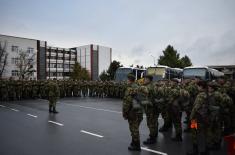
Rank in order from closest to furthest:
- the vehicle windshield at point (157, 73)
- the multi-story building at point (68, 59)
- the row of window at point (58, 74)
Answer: the vehicle windshield at point (157, 73) < the multi-story building at point (68, 59) < the row of window at point (58, 74)

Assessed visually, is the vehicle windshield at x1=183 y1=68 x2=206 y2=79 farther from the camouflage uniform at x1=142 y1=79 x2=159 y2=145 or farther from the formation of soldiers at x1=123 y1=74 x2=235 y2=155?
the camouflage uniform at x1=142 y1=79 x2=159 y2=145

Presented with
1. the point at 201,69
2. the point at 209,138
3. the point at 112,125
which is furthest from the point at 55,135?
the point at 201,69

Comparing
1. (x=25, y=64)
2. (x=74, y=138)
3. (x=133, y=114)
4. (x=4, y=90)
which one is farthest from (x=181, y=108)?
(x=25, y=64)

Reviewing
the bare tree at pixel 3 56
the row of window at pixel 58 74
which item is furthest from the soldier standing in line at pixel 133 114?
the row of window at pixel 58 74

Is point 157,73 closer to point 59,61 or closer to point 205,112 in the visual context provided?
point 205,112

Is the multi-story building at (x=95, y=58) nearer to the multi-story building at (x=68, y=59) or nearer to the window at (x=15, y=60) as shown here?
the multi-story building at (x=68, y=59)

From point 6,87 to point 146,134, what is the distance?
49.8 feet

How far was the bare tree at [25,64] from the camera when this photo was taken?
57.5 m

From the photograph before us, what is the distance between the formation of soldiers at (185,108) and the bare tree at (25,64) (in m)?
52.1

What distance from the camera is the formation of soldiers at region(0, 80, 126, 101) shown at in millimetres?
21312

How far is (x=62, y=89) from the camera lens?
2500 cm

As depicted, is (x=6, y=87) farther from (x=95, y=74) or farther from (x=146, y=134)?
(x=95, y=74)

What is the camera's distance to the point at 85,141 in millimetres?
8070

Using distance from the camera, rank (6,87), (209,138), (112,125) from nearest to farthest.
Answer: (209,138)
(112,125)
(6,87)
